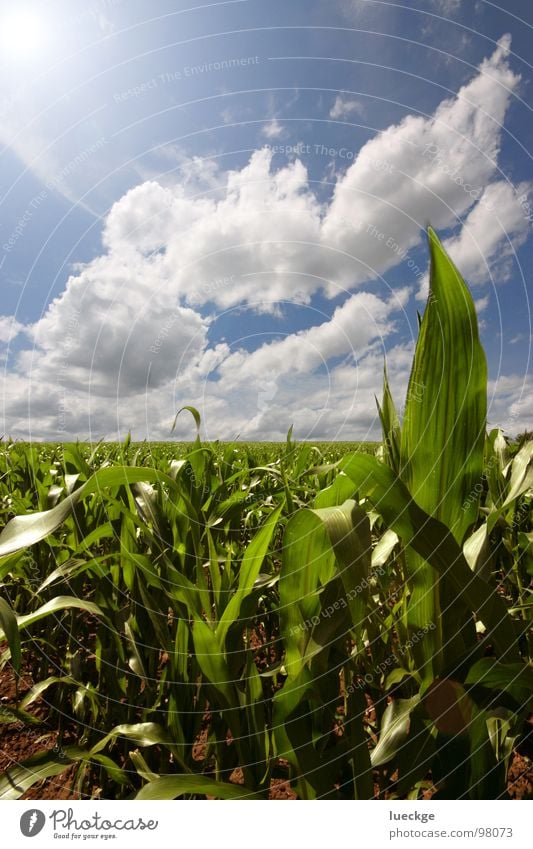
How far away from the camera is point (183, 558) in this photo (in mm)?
1204

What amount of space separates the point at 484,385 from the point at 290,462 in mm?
2113

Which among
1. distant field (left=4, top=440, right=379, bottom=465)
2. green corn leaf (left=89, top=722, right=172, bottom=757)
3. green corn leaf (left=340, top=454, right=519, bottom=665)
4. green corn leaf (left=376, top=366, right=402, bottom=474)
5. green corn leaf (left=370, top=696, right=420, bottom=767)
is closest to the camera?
green corn leaf (left=340, top=454, right=519, bottom=665)

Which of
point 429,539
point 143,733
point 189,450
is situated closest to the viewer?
point 429,539

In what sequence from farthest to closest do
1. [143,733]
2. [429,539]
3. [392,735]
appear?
1. [143,733]
2. [392,735]
3. [429,539]

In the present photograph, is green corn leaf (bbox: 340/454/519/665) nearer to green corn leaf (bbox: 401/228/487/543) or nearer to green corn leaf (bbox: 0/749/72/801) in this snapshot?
green corn leaf (bbox: 401/228/487/543)

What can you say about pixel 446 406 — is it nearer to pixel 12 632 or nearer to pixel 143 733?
pixel 12 632

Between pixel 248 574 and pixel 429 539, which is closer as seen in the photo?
pixel 429 539
